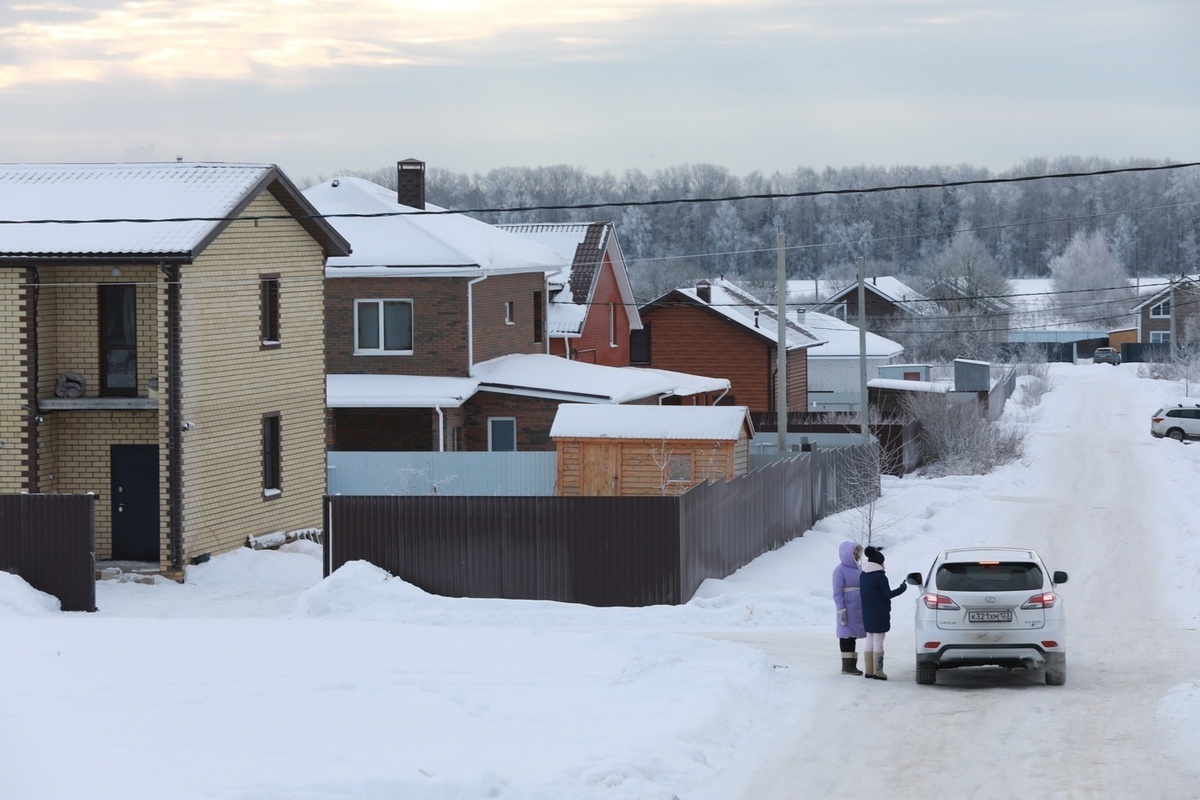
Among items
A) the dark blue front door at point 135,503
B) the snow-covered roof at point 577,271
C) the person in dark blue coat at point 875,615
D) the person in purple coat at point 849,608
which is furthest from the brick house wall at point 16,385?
the snow-covered roof at point 577,271

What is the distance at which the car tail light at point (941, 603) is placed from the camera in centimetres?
1429

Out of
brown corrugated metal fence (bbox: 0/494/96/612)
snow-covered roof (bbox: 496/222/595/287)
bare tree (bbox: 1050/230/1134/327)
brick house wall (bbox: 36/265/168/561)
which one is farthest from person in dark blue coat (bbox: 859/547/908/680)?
bare tree (bbox: 1050/230/1134/327)

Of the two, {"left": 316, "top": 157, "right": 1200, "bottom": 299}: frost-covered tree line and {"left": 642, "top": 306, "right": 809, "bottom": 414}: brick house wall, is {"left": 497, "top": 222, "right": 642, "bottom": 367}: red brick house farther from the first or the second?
{"left": 316, "top": 157, "right": 1200, "bottom": 299}: frost-covered tree line

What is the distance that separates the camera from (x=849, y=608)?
15430 millimetres

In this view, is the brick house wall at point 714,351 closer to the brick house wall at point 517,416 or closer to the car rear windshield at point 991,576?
the brick house wall at point 517,416

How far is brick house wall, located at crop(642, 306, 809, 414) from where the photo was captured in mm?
52562

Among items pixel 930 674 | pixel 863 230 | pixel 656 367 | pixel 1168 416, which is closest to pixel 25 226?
pixel 930 674

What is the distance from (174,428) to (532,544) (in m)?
6.97

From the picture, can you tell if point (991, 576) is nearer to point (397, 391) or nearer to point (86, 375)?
point (86, 375)

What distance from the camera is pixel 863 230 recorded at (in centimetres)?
17412

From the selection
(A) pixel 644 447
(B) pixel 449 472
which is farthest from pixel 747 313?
(A) pixel 644 447

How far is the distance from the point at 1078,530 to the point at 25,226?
21.1 meters

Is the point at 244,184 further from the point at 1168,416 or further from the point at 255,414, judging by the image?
the point at 1168,416

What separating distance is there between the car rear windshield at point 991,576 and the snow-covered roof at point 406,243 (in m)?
21.2
